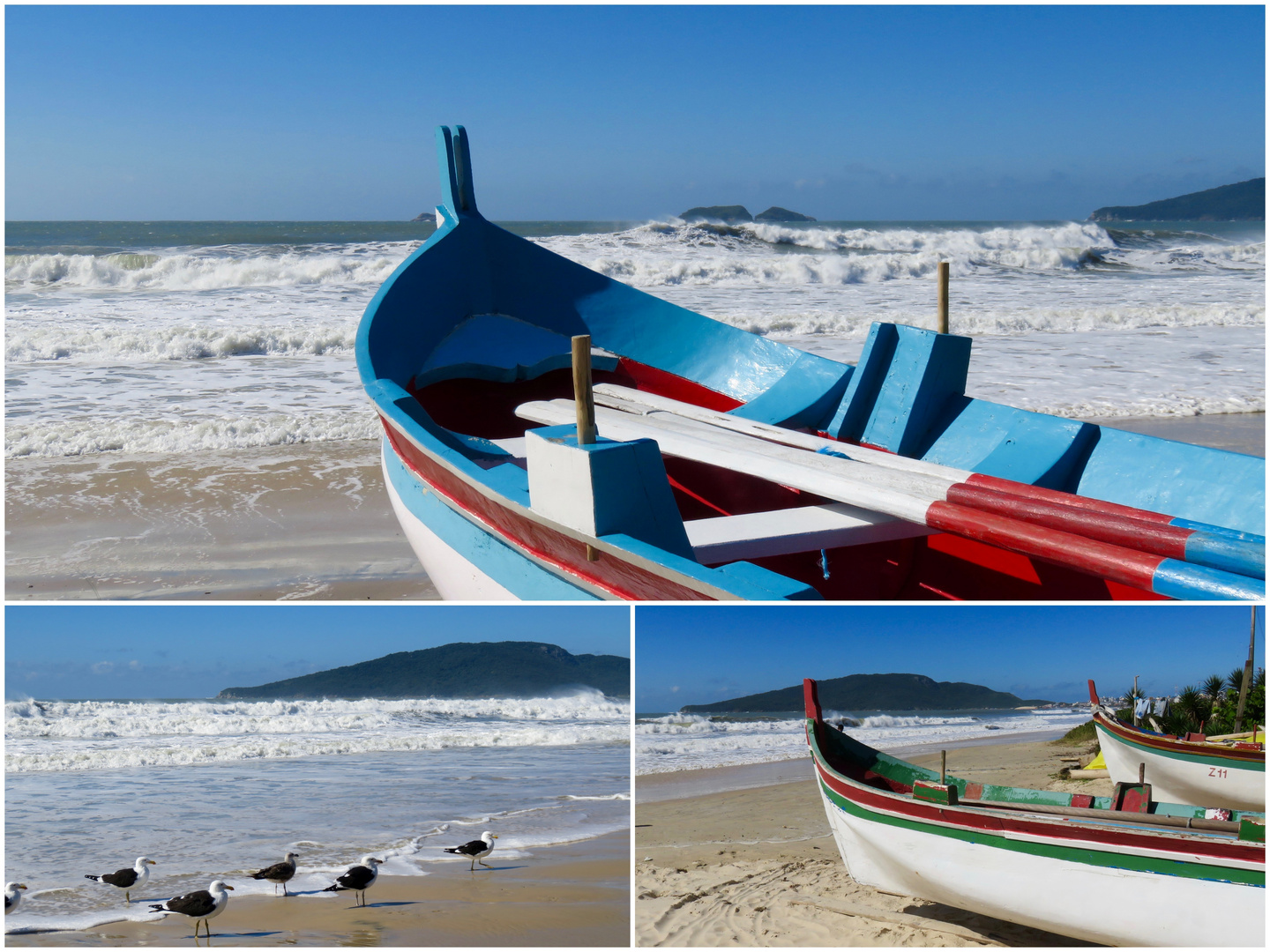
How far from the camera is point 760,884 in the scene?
3.43 metres

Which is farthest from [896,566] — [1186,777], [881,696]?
[1186,777]

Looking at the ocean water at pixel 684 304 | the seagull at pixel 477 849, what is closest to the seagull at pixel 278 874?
the seagull at pixel 477 849

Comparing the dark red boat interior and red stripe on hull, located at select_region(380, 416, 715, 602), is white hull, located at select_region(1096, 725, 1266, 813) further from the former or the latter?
red stripe on hull, located at select_region(380, 416, 715, 602)

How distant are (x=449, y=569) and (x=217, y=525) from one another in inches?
131

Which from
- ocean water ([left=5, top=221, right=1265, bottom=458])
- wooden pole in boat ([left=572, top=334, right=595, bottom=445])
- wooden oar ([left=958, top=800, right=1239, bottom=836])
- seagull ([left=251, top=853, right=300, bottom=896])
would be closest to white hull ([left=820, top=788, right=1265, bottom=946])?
wooden oar ([left=958, top=800, right=1239, bottom=836])

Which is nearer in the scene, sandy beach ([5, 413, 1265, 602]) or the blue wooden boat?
the blue wooden boat

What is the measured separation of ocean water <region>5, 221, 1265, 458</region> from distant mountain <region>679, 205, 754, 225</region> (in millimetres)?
13433

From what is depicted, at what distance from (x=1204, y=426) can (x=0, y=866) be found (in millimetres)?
9291

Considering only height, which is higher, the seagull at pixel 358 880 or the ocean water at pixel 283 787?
the seagull at pixel 358 880

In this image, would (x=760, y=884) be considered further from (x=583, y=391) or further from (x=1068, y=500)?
(x=583, y=391)

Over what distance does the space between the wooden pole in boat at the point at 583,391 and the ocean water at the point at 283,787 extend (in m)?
0.74

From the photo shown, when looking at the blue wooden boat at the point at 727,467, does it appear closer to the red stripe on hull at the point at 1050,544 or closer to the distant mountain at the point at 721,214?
the red stripe on hull at the point at 1050,544

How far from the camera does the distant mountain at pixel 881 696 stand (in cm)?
270

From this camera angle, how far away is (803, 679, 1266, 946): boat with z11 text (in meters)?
2.25
